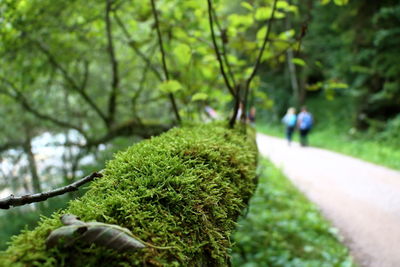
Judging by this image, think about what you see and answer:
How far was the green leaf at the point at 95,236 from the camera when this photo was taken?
27.3 inches

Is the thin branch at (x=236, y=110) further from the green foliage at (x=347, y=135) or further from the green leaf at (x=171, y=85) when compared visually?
the green foliage at (x=347, y=135)

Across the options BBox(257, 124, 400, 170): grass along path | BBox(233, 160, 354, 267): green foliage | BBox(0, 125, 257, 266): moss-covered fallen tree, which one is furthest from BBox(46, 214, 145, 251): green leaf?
BBox(257, 124, 400, 170): grass along path

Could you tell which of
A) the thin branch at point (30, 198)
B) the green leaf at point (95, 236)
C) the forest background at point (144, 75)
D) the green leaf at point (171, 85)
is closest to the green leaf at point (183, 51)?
the forest background at point (144, 75)

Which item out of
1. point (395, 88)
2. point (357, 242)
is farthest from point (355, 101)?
point (357, 242)

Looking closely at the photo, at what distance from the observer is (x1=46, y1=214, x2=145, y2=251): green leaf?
0.69 meters

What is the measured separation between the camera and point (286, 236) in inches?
211

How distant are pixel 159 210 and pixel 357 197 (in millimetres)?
7645

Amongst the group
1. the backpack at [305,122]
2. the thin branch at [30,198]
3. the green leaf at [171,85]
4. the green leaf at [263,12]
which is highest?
the green leaf at [263,12]

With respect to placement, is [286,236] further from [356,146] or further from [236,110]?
[356,146]

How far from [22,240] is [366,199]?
797cm

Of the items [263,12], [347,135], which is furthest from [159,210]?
[347,135]

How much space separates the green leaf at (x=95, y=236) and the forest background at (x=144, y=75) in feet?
5.51

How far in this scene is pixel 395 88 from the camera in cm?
1101

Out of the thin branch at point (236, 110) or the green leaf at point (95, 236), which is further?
the thin branch at point (236, 110)
